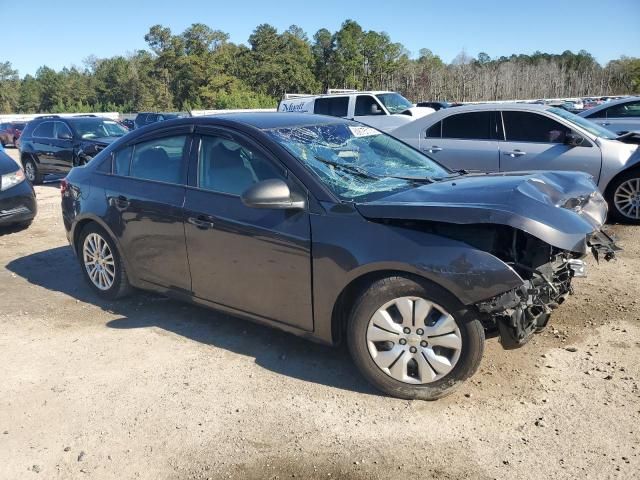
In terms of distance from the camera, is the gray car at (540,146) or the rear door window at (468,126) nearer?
the gray car at (540,146)

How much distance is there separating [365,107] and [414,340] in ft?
43.8

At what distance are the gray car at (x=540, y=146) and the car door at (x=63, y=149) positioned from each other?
8591 millimetres

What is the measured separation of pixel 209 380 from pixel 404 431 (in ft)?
4.45

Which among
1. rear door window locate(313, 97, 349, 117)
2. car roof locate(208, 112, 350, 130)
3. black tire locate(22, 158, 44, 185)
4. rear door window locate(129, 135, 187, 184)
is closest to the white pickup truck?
rear door window locate(313, 97, 349, 117)

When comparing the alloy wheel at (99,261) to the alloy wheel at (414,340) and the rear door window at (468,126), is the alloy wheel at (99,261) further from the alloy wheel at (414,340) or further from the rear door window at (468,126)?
the rear door window at (468,126)

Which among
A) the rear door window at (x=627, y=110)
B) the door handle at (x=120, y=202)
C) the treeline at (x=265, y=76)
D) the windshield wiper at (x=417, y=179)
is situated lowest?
the door handle at (x=120, y=202)

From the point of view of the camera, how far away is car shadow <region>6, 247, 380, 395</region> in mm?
3664

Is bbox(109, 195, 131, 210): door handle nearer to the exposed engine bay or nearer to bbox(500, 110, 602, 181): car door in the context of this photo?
the exposed engine bay

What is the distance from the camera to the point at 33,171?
44.8 feet

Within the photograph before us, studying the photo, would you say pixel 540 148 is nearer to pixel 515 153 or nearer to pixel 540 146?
pixel 540 146

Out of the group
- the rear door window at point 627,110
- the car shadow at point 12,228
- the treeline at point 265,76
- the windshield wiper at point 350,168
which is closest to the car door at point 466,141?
the windshield wiper at point 350,168

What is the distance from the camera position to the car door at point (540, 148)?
729cm

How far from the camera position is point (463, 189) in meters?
3.40

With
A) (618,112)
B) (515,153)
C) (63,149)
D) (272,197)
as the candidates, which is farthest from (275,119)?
(63,149)
